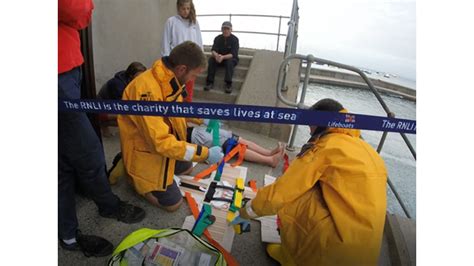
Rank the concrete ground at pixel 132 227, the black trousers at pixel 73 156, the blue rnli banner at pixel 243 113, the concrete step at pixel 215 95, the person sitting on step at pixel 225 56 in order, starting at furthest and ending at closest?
the person sitting on step at pixel 225 56
the concrete step at pixel 215 95
the concrete ground at pixel 132 227
the black trousers at pixel 73 156
the blue rnli banner at pixel 243 113

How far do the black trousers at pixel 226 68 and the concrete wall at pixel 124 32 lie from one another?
3.12 ft

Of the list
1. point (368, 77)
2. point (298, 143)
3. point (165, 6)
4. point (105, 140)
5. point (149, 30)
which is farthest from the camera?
point (165, 6)

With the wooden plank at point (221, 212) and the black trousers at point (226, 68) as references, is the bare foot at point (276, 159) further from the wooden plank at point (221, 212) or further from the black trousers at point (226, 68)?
the black trousers at point (226, 68)

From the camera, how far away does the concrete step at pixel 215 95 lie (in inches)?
179

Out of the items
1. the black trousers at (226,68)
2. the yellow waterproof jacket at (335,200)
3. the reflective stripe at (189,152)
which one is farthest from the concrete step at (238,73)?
the yellow waterproof jacket at (335,200)

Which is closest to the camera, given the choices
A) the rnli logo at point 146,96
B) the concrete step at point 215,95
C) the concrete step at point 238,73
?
the rnli logo at point 146,96

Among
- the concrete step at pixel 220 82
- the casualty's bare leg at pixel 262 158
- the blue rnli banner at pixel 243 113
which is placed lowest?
the casualty's bare leg at pixel 262 158

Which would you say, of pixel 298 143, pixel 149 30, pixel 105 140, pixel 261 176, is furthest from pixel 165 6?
pixel 261 176

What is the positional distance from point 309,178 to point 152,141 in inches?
39.1

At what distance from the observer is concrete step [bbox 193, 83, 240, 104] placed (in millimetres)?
4548

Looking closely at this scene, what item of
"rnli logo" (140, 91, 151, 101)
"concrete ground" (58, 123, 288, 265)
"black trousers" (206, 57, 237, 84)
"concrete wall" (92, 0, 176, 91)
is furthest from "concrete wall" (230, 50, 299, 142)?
"rnli logo" (140, 91, 151, 101)

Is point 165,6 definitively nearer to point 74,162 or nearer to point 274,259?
point 74,162

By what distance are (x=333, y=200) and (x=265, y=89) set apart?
3.21m

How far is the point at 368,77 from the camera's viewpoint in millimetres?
2639
